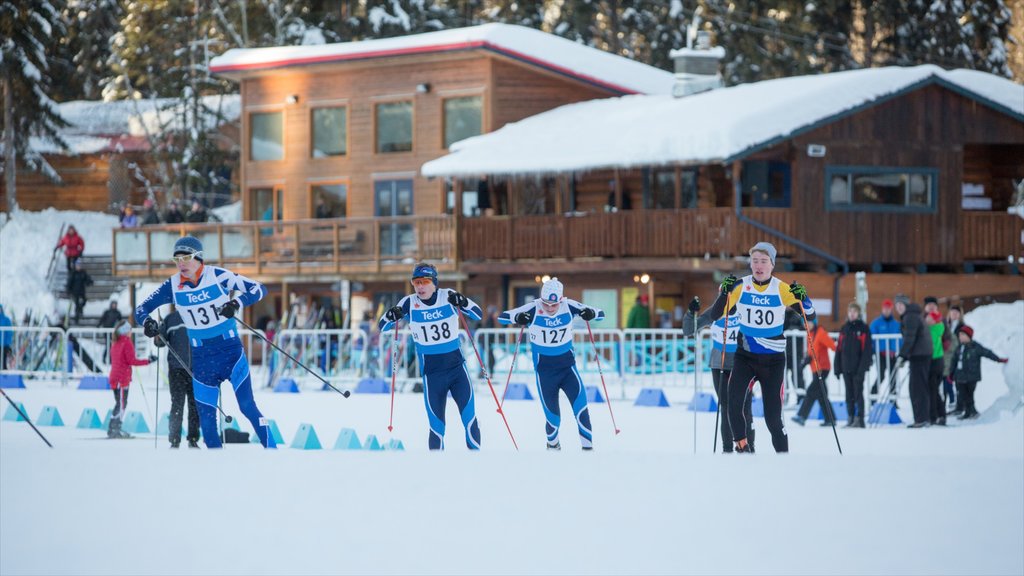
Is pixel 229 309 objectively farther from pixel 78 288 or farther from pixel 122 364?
pixel 78 288

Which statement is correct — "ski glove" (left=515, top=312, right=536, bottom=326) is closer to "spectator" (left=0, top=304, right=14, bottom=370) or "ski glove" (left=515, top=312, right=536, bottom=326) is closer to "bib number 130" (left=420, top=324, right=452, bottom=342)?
"bib number 130" (left=420, top=324, right=452, bottom=342)

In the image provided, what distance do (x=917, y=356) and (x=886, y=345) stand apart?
1.94 m

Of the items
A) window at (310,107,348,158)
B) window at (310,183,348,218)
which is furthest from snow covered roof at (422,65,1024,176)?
window at (310,183,348,218)

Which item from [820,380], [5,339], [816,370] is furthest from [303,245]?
[820,380]

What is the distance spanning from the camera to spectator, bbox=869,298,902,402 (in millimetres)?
19359

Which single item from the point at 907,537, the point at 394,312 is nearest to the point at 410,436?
the point at 394,312

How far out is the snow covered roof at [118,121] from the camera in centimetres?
4794

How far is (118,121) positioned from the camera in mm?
49688

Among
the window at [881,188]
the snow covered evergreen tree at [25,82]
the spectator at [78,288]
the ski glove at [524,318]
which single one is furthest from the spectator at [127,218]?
the ski glove at [524,318]

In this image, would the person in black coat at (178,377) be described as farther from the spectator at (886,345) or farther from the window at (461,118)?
the window at (461,118)

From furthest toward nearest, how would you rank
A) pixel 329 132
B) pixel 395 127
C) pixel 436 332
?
pixel 329 132
pixel 395 127
pixel 436 332

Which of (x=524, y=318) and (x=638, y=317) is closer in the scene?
(x=524, y=318)

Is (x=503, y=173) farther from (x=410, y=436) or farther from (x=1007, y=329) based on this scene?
(x=410, y=436)

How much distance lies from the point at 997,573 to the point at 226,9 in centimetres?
4441
